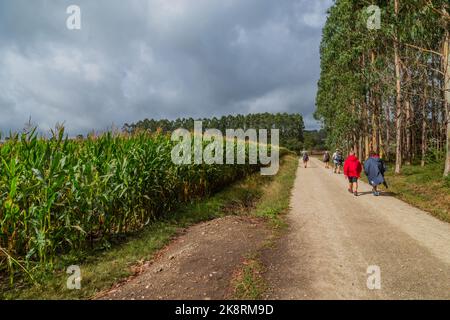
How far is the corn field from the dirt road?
3865 millimetres

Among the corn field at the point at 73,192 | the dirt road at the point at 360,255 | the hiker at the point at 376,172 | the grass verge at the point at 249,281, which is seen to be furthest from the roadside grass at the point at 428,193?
the corn field at the point at 73,192

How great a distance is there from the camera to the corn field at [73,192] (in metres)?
5.45

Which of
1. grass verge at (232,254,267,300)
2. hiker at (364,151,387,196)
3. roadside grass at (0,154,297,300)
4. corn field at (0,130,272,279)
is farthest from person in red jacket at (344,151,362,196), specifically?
grass verge at (232,254,267,300)

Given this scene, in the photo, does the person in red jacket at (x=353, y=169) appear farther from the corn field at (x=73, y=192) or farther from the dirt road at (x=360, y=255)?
the corn field at (x=73, y=192)

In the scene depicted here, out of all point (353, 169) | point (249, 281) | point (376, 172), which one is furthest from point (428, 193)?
point (249, 281)

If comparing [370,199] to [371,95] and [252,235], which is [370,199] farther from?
[371,95]

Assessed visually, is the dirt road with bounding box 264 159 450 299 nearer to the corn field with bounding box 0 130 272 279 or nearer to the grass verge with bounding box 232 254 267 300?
the grass verge with bounding box 232 254 267 300

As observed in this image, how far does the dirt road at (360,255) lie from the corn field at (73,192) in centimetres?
387

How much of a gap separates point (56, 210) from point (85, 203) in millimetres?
550

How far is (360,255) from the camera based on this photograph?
228 inches

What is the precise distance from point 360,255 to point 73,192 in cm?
581

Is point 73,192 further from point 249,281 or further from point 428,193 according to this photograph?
point 428,193
